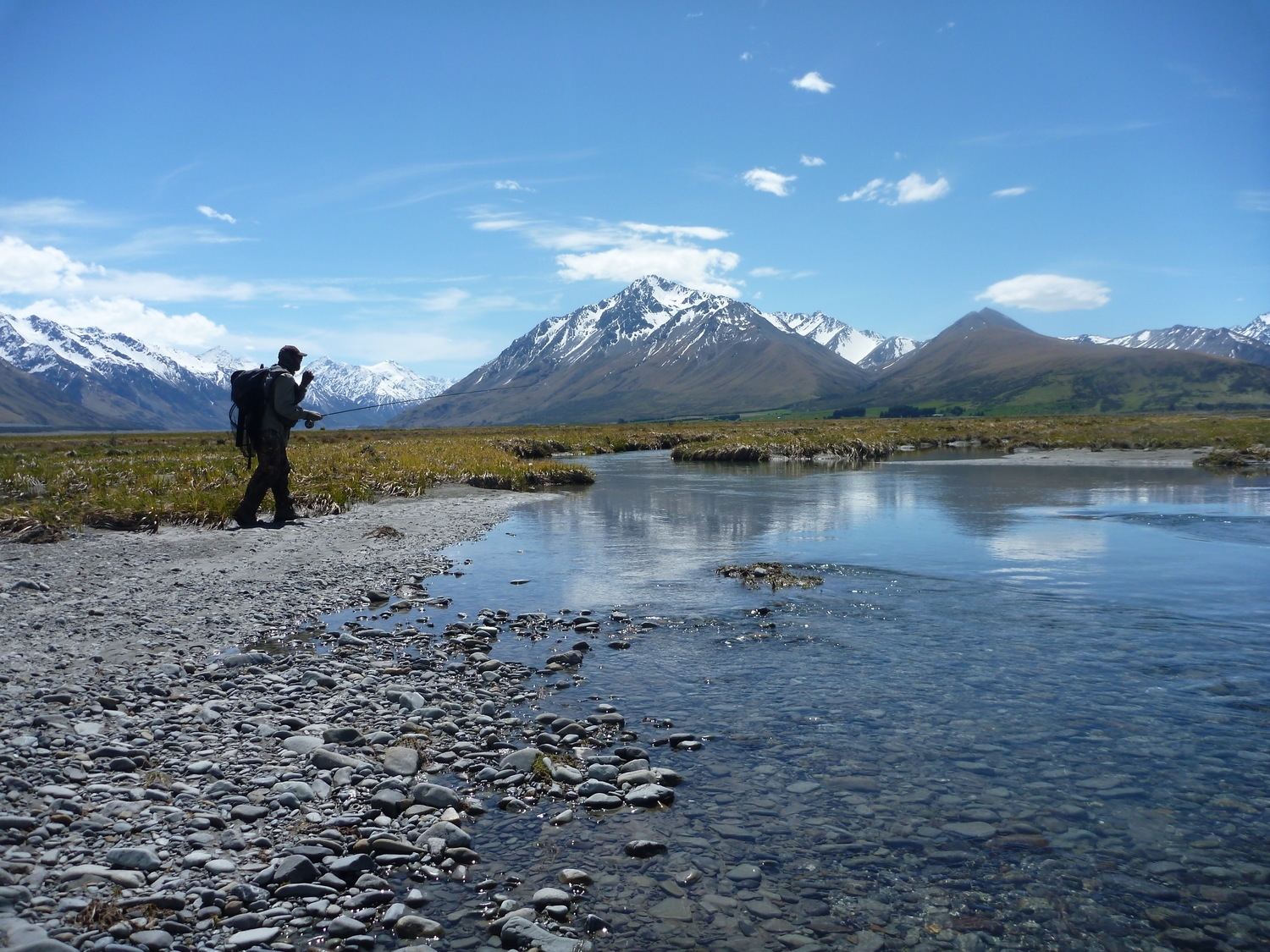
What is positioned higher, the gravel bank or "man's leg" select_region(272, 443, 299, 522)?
"man's leg" select_region(272, 443, 299, 522)

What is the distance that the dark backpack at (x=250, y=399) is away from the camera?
709 inches

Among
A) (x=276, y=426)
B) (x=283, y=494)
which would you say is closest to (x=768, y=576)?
(x=276, y=426)

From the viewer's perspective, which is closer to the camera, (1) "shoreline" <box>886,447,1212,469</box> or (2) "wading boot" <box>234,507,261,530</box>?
(2) "wading boot" <box>234,507,261,530</box>

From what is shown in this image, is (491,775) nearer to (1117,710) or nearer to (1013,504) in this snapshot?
(1117,710)

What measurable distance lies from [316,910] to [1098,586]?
43.5 feet

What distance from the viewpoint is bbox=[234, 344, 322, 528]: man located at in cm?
1814

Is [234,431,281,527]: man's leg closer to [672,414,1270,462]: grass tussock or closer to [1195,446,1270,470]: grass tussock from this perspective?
[672,414,1270,462]: grass tussock

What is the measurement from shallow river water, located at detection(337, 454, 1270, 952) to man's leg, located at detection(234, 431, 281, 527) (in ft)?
18.8

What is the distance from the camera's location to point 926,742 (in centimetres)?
739

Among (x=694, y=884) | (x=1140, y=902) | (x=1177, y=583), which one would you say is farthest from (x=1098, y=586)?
(x=694, y=884)

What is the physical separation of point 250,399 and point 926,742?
1621 cm

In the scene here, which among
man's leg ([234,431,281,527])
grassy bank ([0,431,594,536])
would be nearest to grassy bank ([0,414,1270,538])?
grassy bank ([0,431,594,536])

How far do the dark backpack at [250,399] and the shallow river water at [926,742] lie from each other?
609 centimetres

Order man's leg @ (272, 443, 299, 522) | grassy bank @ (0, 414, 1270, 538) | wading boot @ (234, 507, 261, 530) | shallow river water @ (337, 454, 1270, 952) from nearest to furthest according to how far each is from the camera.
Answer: shallow river water @ (337, 454, 1270, 952) < wading boot @ (234, 507, 261, 530) < man's leg @ (272, 443, 299, 522) < grassy bank @ (0, 414, 1270, 538)
